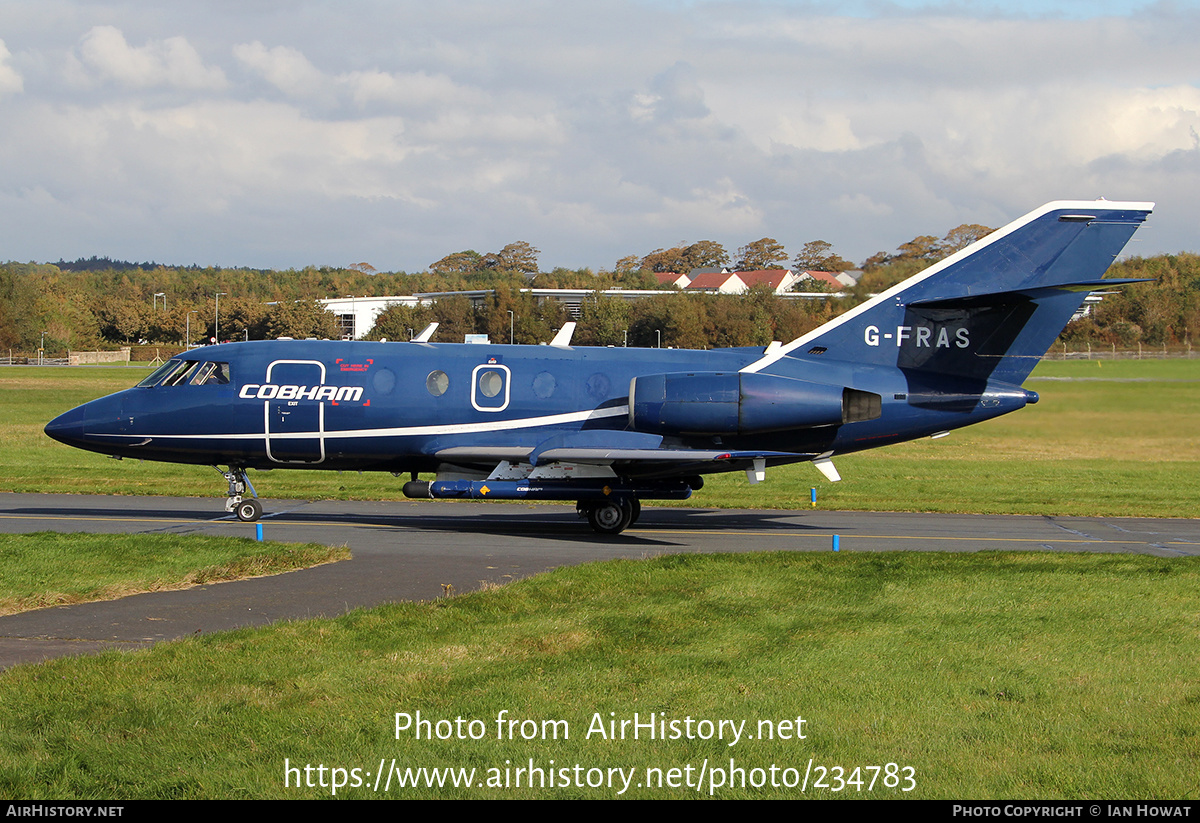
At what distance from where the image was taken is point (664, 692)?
29.2 ft

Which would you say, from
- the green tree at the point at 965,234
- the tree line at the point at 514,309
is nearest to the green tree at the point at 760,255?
the tree line at the point at 514,309

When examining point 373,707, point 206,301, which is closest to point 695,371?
point 373,707

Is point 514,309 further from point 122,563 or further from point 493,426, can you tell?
point 122,563

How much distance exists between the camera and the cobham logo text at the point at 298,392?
65.7ft

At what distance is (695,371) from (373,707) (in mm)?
12922

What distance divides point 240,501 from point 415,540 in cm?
427

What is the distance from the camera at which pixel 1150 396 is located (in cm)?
3219

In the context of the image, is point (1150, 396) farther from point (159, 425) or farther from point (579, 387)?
point (159, 425)

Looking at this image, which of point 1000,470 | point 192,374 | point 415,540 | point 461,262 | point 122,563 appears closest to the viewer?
point 122,563

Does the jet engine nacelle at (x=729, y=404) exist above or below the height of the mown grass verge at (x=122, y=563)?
above

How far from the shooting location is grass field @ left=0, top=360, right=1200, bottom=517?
82.7 ft

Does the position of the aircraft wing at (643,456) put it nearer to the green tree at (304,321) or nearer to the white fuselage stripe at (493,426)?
the white fuselage stripe at (493,426)

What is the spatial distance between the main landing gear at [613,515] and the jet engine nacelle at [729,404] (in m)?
1.46

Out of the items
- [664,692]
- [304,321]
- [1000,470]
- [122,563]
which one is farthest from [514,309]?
[664,692]
